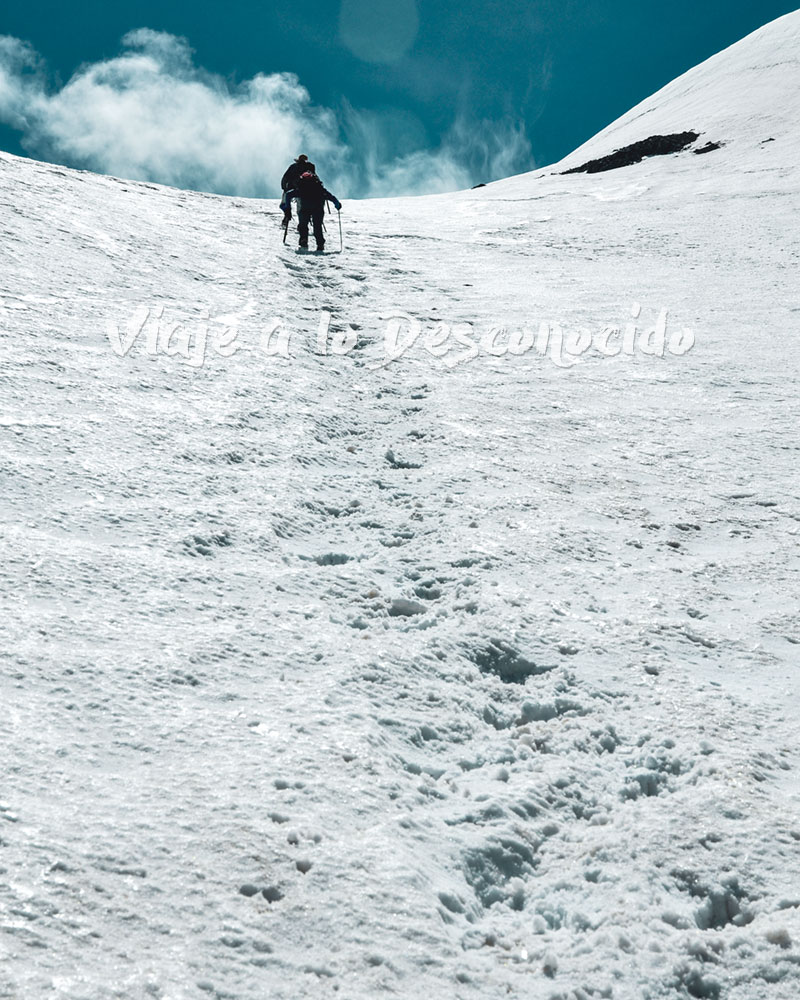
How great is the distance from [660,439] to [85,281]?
247 inches

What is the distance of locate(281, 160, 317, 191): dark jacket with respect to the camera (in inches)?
514

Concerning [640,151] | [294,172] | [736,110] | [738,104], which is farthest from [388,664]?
[738,104]

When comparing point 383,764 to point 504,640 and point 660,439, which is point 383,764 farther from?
point 660,439

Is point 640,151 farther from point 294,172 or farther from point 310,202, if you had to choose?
point 310,202

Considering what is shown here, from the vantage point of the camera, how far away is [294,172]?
43.4ft

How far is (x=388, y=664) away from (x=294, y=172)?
11560mm

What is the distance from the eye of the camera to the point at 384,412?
6910mm

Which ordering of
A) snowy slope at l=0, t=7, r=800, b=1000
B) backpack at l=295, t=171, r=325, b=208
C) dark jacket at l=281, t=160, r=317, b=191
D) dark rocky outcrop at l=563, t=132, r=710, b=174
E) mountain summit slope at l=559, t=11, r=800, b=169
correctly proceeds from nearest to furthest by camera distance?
snowy slope at l=0, t=7, r=800, b=1000 → backpack at l=295, t=171, r=325, b=208 → dark jacket at l=281, t=160, r=317, b=191 → mountain summit slope at l=559, t=11, r=800, b=169 → dark rocky outcrop at l=563, t=132, r=710, b=174

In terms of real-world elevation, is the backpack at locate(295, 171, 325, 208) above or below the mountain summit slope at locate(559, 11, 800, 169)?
below

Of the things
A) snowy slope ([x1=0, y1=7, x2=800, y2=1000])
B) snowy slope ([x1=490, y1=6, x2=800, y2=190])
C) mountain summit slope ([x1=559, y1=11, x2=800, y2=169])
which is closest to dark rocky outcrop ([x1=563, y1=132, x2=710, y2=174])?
snowy slope ([x1=490, y1=6, x2=800, y2=190])

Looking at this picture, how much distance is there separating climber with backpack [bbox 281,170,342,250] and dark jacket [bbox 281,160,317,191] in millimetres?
599

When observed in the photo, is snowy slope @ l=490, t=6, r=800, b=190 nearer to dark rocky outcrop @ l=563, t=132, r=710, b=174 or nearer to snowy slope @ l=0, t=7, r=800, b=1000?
dark rocky outcrop @ l=563, t=132, r=710, b=174

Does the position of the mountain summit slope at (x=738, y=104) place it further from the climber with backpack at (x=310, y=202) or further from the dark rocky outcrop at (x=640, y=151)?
the climber with backpack at (x=310, y=202)

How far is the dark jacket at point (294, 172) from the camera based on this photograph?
42.9ft
